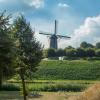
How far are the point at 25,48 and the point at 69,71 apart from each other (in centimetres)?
7858

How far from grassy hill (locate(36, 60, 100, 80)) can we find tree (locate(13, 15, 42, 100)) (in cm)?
5861

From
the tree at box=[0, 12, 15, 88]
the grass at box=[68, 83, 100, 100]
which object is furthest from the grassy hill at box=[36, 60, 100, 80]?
the grass at box=[68, 83, 100, 100]

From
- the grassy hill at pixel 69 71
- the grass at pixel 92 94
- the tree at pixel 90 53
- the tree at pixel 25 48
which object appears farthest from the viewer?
the tree at pixel 90 53

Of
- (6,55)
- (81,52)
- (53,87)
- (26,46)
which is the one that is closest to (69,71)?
(81,52)

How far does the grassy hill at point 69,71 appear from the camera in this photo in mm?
111188

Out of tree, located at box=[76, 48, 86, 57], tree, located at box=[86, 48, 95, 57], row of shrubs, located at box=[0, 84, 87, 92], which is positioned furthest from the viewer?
tree, located at box=[76, 48, 86, 57]

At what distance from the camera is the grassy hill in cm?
11119

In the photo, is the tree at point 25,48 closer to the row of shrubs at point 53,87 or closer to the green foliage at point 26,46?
the green foliage at point 26,46

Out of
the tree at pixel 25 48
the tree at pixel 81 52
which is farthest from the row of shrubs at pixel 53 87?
the tree at pixel 81 52

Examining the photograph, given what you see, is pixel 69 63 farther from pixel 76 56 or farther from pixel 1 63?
pixel 1 63

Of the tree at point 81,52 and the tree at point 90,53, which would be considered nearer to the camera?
the tree at point 90,53

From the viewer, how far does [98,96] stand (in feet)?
50.1

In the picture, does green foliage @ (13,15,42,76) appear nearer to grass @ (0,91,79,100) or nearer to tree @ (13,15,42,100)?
tree @ (13,15,42,100)

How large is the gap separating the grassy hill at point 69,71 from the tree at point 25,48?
2307 inches
